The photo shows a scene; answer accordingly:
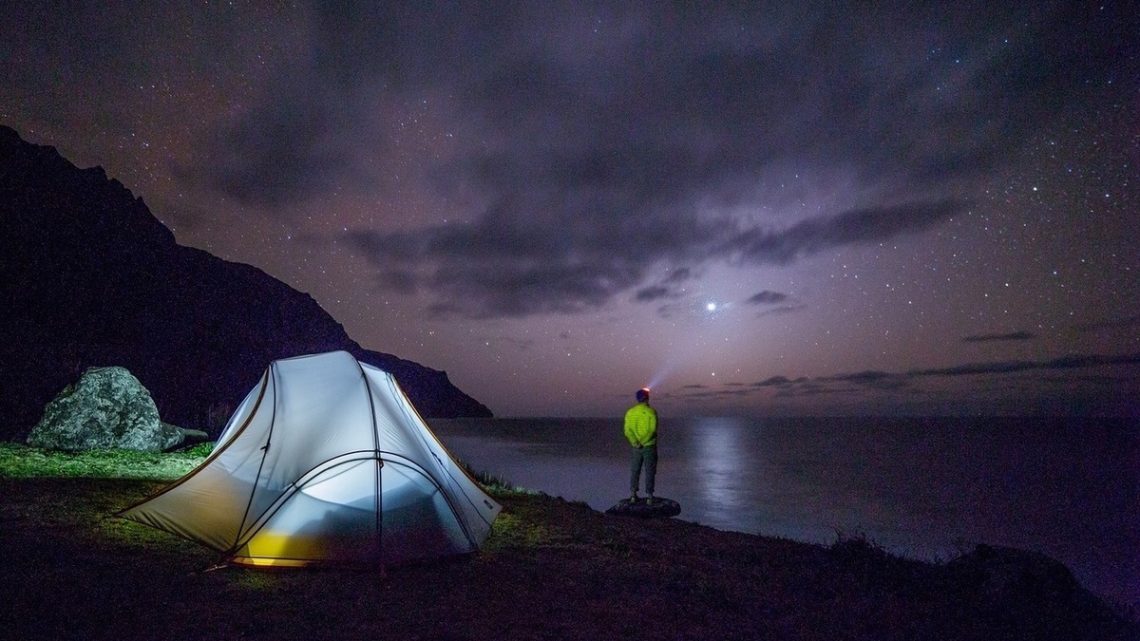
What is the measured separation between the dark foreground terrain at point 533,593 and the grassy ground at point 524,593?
2cm

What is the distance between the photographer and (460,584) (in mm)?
6859

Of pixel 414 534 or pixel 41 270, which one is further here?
pixel 41 270

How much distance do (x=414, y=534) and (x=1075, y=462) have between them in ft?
240

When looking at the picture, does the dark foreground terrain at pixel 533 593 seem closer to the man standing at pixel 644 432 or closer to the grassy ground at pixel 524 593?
the grassy ground at pixel 524 593

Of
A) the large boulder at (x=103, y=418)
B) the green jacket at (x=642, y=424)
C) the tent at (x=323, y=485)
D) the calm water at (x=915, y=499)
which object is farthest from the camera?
the calm water at (x=915, y=499)

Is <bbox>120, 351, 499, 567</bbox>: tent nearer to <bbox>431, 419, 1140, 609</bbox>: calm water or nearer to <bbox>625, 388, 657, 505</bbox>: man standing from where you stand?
<bbox>625, 388, 657, 505</bbox>: man standing

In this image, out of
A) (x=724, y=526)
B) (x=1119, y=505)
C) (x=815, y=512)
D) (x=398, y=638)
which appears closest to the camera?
(x=398, y=638)

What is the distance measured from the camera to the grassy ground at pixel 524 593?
17.9 ft

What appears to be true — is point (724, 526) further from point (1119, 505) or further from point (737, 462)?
point (737, 462)

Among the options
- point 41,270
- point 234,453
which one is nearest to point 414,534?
point 234,453

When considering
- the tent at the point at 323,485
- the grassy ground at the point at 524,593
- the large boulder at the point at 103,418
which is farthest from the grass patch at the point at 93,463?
the tent at the point at 323,485

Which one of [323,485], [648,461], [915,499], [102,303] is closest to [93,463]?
[323,485]

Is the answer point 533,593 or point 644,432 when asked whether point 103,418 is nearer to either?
point 644,432

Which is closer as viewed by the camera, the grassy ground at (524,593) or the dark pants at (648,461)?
the grassy ground at (524,593)
